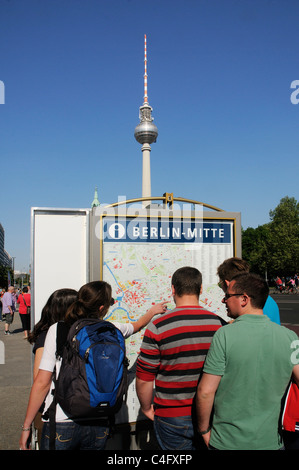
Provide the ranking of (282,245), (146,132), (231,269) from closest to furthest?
(231,269)
(282,245)
(146,132)

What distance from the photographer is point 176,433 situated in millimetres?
2404

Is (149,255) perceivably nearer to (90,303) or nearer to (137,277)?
(137,277)

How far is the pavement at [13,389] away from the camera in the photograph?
14.6 ft

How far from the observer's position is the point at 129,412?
358cm

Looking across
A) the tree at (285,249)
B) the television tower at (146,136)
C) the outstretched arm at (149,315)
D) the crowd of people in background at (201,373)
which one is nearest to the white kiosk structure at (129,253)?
the outstretched arm at (149,315)

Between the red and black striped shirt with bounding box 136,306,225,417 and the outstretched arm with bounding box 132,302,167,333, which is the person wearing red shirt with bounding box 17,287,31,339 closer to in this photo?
the outstretched arm with bounding box 132,302,167,333

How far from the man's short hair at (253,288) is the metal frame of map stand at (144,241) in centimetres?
155

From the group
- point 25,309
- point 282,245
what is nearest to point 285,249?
point 282,245

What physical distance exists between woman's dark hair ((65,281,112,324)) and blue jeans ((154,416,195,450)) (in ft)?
2.56

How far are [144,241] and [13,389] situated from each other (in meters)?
4.07

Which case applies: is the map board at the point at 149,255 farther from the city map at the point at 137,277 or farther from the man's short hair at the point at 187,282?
the man's short hair at the point at 187,282

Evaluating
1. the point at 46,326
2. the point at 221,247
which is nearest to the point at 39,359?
the point at 46,326

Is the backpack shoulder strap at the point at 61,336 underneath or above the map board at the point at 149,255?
underneath

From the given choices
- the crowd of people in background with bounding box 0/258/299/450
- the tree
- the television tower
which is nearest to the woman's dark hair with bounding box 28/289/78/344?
the crowd of people in background with bounding box 0/258/299/450
